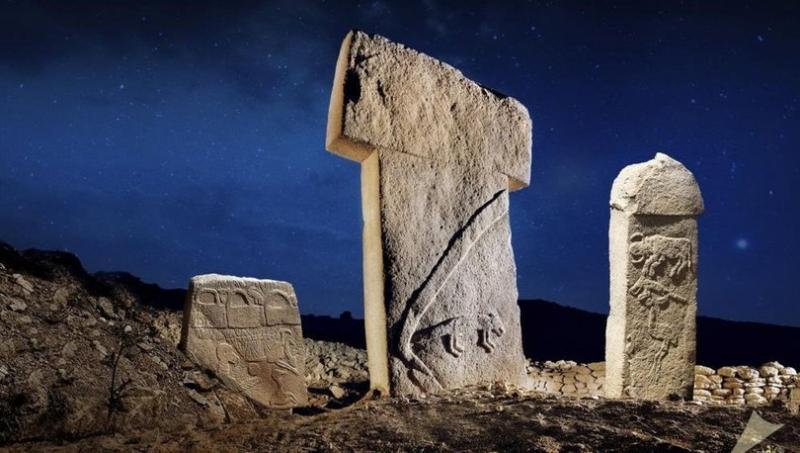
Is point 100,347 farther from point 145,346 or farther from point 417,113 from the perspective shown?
point 417,113

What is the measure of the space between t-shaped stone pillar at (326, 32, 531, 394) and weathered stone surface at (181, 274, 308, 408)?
2010 millimetres

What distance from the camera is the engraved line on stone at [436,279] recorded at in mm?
3324

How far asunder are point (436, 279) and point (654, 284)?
6.11 feet

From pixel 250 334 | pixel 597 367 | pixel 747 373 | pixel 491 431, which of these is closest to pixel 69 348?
pixel 491 431

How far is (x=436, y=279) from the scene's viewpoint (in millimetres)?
3496

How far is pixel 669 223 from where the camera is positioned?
432 cm

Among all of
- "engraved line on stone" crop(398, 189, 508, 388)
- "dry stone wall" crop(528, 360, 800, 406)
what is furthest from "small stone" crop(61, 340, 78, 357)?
"dry stone wall" crop(528, 360, 800, 406)

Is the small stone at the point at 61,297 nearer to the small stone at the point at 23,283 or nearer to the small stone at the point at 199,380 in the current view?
the small stone at the point at 23,283

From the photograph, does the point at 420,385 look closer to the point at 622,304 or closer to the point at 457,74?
the point at 622,304

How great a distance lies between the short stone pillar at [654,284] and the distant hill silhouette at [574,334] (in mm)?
5715

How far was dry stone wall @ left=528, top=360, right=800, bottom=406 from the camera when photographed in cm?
→ 582

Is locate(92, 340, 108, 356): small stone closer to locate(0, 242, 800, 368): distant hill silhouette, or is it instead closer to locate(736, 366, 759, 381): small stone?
locate(0, 242, 800, 368): distant hill silhouette

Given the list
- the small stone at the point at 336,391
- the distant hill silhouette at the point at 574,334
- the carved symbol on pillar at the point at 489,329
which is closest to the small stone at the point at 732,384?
the distant hill silhouette at the point at 574,334

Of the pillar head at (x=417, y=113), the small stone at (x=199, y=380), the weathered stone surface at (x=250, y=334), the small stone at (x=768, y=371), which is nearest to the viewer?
the small stone at (x=199, y=380)
